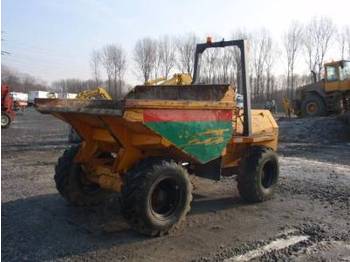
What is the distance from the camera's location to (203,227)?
561 centimetres

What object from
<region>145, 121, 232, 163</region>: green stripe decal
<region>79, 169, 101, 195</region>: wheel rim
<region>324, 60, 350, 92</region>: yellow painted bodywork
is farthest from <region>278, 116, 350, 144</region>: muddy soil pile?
<region>79, 169, 101, 195</region>: wheel rim

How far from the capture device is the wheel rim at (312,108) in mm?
22891

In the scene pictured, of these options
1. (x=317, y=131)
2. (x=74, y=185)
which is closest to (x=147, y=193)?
(x=74, y=185)

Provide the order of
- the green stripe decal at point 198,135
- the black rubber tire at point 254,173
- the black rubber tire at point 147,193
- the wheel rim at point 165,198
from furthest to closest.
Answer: the black rubber tire at point 254,173 < the wheel rim at point 165,198 < the green stripe decal at point 198,135 < the black rubber tire at point 147,193

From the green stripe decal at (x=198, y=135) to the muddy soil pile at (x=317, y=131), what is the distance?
38.7ft

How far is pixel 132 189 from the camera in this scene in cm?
502

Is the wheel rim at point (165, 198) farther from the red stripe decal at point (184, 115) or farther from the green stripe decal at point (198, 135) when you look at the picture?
the red stripe decal at point (184, 115)

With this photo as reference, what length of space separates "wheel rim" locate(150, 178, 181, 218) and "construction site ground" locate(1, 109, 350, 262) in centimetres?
29

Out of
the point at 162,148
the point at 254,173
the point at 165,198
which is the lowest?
the point at 165,198

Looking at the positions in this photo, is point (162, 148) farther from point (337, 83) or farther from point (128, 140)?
point (337, 83)

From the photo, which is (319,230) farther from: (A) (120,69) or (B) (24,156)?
(A) (120,69)

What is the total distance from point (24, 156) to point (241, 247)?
29.7ft

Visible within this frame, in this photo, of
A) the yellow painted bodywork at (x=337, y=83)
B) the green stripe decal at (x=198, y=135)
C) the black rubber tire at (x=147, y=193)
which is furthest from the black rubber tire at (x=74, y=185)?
the yellow painted bodywork at (x=337, y=83)

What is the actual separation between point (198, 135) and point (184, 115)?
0.36 metres
